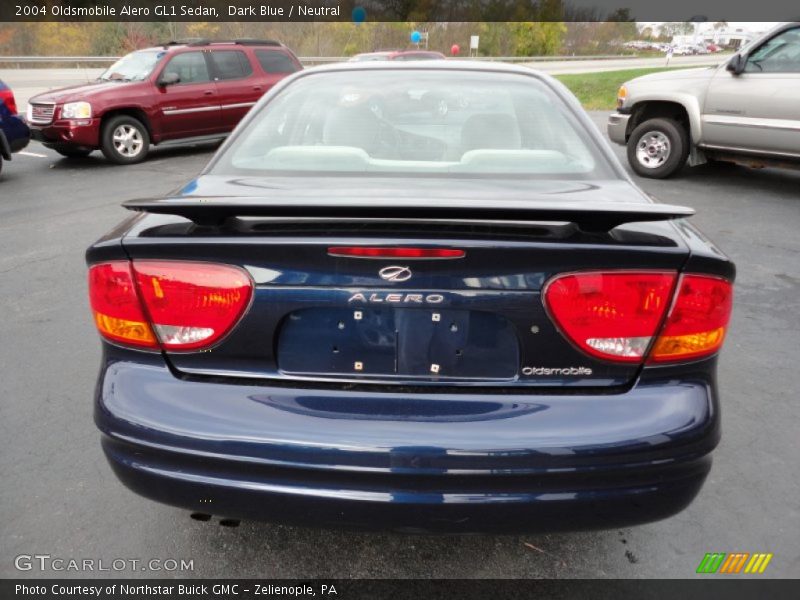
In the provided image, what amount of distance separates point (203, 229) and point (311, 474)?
2.39ft

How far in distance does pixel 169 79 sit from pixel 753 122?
832 cm

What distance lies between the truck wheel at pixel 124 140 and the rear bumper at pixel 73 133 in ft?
0.50

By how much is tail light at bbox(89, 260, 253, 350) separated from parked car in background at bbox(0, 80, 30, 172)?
7.63 meters

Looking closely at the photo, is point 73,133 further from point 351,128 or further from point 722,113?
point 722,113

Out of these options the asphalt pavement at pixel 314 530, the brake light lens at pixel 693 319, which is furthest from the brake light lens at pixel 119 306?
the brake light lens at pixel 693 319

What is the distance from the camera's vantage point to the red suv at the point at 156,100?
9.36 metres

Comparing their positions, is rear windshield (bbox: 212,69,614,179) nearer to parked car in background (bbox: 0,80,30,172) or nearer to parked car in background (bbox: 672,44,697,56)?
parked car in background (bbox: 0,80,30,172)

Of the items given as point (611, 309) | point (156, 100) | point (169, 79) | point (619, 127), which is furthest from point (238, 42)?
point (611, 309)

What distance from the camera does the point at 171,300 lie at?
5.76ft

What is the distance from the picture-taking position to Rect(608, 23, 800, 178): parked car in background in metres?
7.18

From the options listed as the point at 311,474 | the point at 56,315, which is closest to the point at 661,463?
the point at 311,474

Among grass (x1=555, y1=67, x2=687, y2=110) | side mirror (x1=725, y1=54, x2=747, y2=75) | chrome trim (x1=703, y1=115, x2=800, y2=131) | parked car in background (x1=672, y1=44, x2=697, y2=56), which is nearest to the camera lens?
chrome trim (x1=703, y1=115, x2=800, y2=131)

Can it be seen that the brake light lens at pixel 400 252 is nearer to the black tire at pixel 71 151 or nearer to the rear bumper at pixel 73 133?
the rear bumper at pixel 73 133

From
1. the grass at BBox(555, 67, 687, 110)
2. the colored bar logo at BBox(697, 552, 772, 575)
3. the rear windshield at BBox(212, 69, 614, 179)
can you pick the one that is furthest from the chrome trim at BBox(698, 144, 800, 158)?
the grass at BBox(555, 67, 687, 110)
